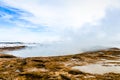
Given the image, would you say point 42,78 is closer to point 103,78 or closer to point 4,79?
point 4,79

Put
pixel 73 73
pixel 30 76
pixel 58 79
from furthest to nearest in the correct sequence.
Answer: pixel 73 73, pixel 30 76, pixel 58 79

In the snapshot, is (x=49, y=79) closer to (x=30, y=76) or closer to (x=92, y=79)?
(x=30, y=76)

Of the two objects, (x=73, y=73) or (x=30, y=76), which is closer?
(x=30, y=76)

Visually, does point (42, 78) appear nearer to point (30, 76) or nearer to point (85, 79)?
point (30, 76)

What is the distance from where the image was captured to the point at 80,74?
4462 cm

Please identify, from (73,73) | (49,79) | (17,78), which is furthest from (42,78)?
(73,73)

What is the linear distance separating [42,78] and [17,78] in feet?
14.9

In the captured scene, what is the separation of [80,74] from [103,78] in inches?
221

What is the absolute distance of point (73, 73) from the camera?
45938 mm

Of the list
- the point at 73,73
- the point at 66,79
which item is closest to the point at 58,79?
the point at 66,79

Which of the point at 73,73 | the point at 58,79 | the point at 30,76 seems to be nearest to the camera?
the point at 58,79

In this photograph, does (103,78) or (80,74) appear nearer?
(103,78)

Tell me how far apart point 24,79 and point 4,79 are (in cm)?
364

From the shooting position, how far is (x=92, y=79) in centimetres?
3944
